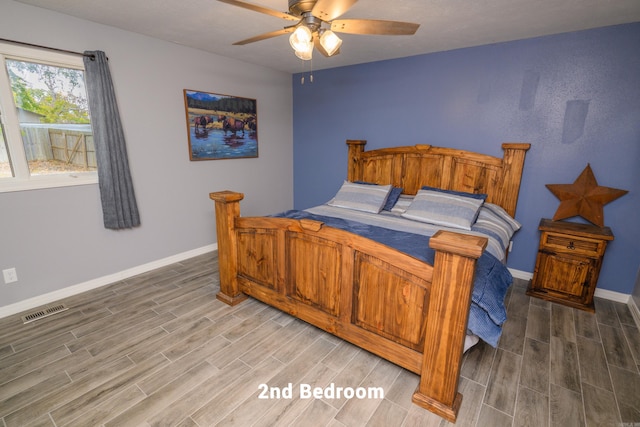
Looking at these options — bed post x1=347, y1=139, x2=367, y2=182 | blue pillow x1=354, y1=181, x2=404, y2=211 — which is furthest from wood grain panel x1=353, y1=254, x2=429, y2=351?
bed post x1=347, y1=139, x2=367, y2=182

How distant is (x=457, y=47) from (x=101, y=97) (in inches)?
138

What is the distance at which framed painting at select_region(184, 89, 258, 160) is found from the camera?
353cm

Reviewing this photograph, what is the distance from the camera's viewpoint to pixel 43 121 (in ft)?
8.34

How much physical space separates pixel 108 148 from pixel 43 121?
1.57 ft

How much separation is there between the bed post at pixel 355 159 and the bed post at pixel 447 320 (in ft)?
8.63

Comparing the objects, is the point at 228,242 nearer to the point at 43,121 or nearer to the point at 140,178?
the point at 140,178

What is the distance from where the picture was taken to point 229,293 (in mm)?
2750

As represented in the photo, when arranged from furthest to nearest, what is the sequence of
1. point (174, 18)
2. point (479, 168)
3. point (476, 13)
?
point (479, 168)
point (174, 18)
point (476, 13)

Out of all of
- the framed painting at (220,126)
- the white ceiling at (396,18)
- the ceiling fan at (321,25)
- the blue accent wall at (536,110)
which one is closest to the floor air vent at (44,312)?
the framed painting at (220,126)

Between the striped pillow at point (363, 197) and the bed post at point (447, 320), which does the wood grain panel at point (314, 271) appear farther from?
the striped pillow at point (363, 197)

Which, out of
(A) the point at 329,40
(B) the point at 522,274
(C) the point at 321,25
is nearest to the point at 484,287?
(A) the point at 329,40

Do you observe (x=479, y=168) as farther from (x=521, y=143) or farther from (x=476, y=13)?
(x=476, y=13)

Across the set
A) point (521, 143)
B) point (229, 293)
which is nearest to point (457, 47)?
point (521, 143)

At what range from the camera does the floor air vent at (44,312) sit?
2.47 m
